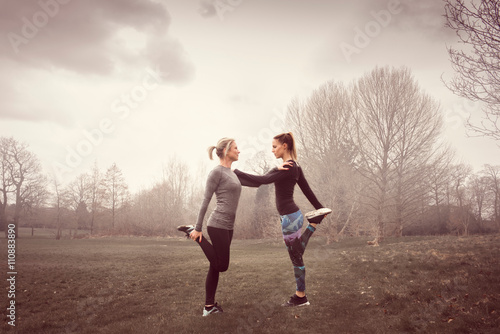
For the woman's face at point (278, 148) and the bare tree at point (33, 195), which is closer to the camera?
the woman's face at point (278, 148)

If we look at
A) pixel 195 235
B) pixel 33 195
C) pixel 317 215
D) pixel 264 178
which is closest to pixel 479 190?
pixel 317 215

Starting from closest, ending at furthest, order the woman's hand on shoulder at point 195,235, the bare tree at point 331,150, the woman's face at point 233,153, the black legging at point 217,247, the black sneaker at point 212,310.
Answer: the woman's hand on shoulder at point 195,235
the black legging at point 217,247
the woman's face at point 233,153
the black sneaker at point 212,310
the bare tree at point 331,150

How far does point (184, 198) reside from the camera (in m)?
51.1

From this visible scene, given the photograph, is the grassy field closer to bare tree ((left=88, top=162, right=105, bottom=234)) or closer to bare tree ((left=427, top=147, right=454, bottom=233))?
bare tree ((left=427, top=147, right=454, bottom=233))

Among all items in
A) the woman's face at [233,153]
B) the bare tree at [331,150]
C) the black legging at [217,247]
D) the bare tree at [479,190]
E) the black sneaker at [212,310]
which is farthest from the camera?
the bare tree at [479,190]

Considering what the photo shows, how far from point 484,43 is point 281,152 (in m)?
5.67

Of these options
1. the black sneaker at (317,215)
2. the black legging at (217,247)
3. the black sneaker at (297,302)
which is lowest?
the black sneaker at (297,302)

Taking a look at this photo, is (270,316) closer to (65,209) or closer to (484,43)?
(484,43)

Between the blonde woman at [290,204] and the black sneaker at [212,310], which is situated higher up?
the blonde woman at [290,204]

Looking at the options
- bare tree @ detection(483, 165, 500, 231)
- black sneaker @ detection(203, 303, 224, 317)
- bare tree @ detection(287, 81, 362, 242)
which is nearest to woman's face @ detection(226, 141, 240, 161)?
black sneaker @ detection(203, 303, 224, 317)

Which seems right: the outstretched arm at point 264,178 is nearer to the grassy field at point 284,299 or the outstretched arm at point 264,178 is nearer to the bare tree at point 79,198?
the grassy field at point 284,299

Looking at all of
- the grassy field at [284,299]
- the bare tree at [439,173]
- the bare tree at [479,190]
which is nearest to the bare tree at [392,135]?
the bare tree at [439,173]

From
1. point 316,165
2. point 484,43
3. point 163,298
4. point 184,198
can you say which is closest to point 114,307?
point 163,298

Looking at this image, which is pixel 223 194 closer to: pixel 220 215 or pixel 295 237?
pixel 220 215
